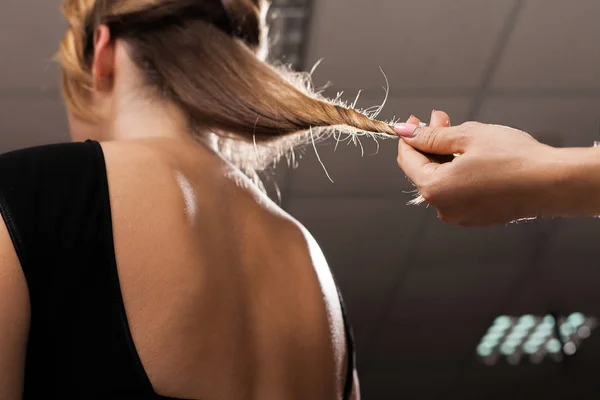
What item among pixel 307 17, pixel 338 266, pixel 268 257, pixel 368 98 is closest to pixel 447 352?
pixel 338 266

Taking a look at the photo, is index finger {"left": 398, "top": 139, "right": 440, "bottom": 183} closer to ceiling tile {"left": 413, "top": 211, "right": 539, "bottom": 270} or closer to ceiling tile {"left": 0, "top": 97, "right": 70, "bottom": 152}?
ceiling tile {"left": 0, "top": 97, "right": 70, "bottom": 152}

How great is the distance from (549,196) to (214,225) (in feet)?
1.40

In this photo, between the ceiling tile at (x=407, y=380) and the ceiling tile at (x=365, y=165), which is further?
the ceiling tile at (x=407, y=380)

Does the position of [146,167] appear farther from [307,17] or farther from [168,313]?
[307,17]

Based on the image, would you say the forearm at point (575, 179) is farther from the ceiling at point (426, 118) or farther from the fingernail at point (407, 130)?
the ceiling at point (426, 118)

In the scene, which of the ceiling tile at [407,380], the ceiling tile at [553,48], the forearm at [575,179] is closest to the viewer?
the forearm at [575,179]

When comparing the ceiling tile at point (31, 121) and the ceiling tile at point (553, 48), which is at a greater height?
the ceiling tile at point (553, 48)

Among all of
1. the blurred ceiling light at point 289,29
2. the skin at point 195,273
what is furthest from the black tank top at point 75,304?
the blurred ceiling light at point 289,29

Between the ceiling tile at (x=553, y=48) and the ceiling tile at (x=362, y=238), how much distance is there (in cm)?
90

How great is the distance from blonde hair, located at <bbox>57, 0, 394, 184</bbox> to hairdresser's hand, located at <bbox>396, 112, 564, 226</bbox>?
14cm

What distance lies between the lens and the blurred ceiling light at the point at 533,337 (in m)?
4.59

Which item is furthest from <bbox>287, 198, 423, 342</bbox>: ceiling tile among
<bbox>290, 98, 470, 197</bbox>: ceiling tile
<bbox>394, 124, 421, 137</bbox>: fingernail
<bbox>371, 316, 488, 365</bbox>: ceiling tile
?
<bbox>394, 124, 421, 137</bbox>: fingernail

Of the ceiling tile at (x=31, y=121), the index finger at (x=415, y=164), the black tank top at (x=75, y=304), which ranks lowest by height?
the ceiling tile at (x=31, y=121)

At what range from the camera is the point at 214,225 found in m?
0.91
